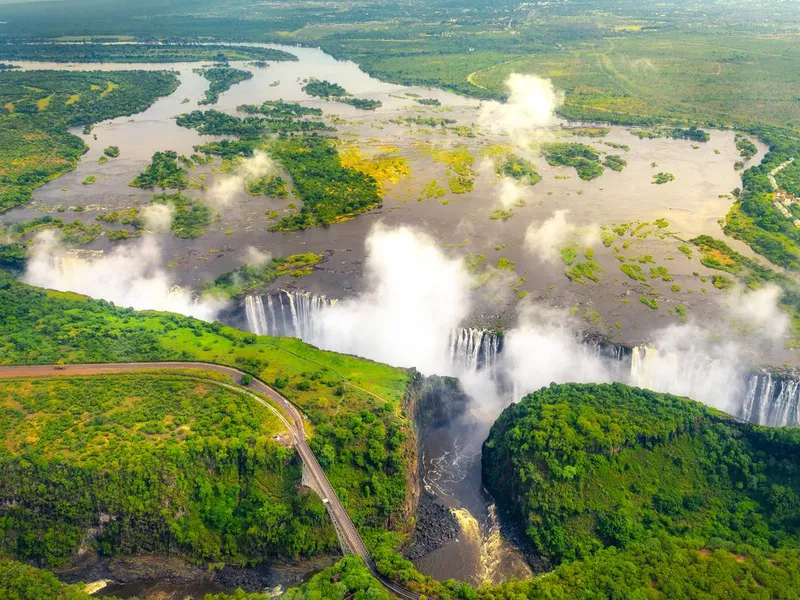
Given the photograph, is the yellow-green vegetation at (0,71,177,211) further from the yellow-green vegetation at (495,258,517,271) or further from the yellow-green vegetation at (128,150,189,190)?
the yellow-green vegetation at (495,258,517,271)

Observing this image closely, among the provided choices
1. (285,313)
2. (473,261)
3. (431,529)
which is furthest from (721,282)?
(285,313)

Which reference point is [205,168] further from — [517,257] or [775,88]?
[775,88]

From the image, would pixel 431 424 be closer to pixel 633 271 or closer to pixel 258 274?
pixel 258 274

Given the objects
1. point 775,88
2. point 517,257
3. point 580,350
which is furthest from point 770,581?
point 775,88

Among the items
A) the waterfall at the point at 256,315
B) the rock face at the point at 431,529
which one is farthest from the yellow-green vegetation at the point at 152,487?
the waterfall at the point at 256,315

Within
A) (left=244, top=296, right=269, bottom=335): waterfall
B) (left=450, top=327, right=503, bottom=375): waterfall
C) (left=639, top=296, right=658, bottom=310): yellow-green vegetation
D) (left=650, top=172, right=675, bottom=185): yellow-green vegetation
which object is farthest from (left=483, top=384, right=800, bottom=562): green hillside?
(left=650, top=172, right=675, bottom=185): yellow-green vegetation

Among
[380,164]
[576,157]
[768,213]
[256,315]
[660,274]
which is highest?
[576,157]
